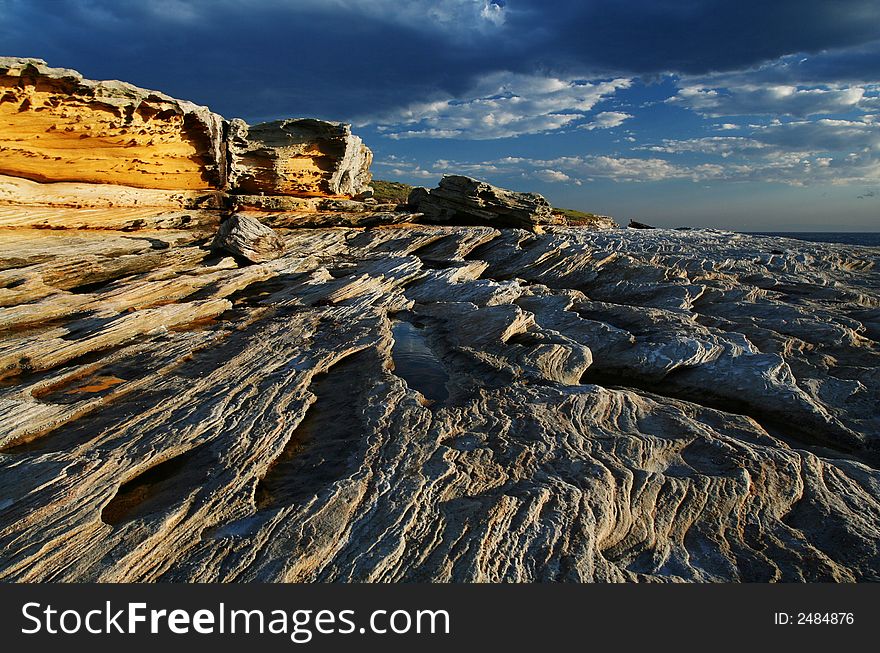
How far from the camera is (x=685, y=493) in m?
11.1

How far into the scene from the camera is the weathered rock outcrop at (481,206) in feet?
156

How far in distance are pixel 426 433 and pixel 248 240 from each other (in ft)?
80.3

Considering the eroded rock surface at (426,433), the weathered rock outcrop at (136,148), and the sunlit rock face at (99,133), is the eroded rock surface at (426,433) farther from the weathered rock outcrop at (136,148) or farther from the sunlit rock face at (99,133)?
the sunlit rock face at (99,133)

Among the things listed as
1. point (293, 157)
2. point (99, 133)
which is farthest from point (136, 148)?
point (293, 157)

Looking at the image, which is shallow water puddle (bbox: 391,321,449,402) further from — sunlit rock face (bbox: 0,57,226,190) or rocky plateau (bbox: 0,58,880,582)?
sunlit rock face (bbox: 0,57,226,190)

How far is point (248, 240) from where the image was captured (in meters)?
32.2

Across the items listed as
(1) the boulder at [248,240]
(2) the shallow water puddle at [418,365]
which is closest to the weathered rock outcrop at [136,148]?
(1) the boulder at [248,240]

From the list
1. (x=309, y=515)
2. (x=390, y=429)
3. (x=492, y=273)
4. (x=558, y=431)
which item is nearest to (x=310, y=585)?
(x=309, y=515)

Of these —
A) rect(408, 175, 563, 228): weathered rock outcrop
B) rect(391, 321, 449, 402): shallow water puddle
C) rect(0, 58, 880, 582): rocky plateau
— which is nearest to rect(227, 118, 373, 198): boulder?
rect(408, 175, 563, 228): weathered rock outcrop

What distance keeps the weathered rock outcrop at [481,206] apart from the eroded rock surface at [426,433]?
21955 millimetres

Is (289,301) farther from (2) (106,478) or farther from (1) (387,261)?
(2) (106,478)

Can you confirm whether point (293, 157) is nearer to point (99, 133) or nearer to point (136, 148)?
point (136, 148)

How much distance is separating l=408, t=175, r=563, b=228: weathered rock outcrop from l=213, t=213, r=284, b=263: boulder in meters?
19.0

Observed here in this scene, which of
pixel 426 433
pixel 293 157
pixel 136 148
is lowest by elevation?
pixel 426 433
